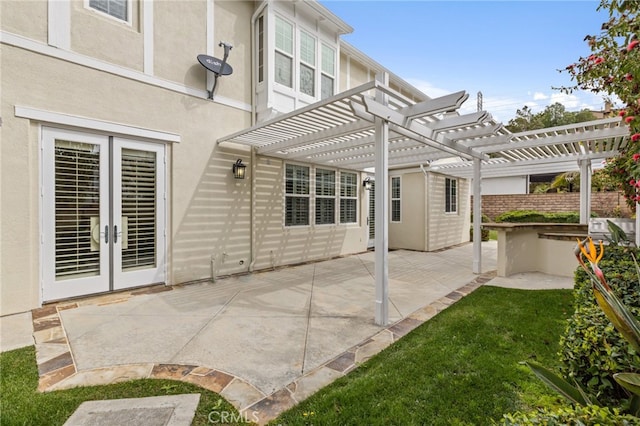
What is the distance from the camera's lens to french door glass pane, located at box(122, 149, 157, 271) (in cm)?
612

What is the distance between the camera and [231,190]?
7.72 metres

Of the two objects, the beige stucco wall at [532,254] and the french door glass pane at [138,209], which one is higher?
the french door glass pane at [138,209]

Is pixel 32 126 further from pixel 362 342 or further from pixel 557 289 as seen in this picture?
pixel 557 289

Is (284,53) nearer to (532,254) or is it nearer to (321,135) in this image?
(321,135)

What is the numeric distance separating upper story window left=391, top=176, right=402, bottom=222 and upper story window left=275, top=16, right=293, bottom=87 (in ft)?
21.3

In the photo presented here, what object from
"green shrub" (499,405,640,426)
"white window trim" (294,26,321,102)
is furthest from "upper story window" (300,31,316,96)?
"green shrub" (499,405,640,426)

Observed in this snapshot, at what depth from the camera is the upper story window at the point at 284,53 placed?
7863mm

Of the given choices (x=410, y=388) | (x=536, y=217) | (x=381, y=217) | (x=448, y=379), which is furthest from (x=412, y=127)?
(x=536, y=217)

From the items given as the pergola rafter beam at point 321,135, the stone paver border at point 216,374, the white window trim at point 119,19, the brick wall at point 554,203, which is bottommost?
the stone paver border at point 216,374

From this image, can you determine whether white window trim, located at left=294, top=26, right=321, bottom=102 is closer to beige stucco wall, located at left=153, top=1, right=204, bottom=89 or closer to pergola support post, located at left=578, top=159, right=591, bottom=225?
beige stucco wall, located at left=153, top=1, right=204, bottom=89

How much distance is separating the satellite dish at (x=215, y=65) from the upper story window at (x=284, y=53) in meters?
1.29

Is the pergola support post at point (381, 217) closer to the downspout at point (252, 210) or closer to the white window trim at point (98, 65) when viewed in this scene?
the downspout at point (252, 210)

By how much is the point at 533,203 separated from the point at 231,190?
56.5 feet

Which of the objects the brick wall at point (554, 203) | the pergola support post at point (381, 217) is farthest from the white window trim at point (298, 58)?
the brick wall at point (554, 203)
